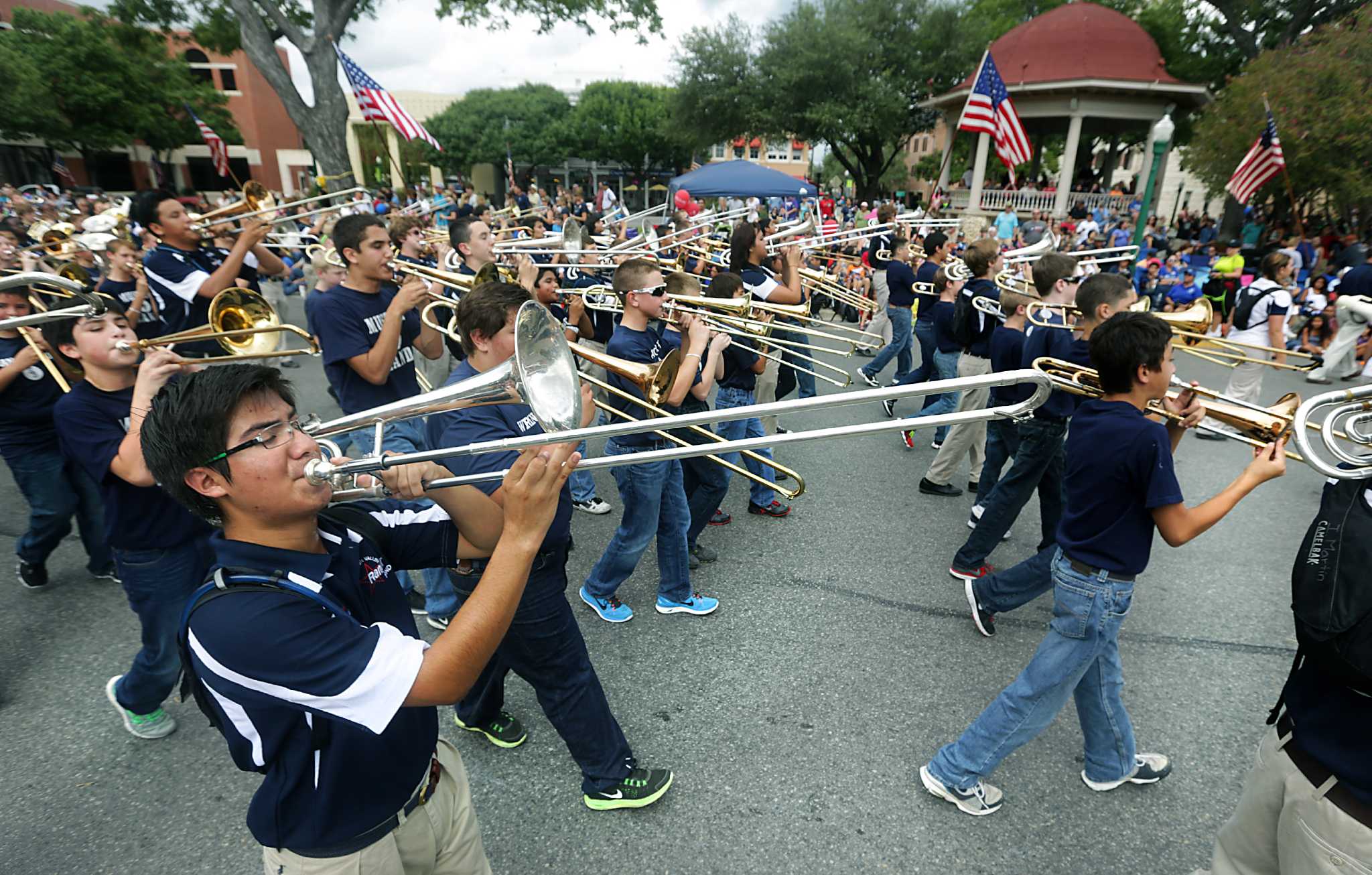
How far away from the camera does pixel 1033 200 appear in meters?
23.2

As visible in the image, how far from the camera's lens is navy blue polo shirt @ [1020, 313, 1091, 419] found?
367cm

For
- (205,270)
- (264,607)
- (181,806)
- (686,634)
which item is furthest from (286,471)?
(205,270)

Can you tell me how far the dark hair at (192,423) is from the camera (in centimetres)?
133

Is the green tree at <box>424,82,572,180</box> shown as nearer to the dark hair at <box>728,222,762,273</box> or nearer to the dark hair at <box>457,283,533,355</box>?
the dark hair at <box>728,222,762,273</box>

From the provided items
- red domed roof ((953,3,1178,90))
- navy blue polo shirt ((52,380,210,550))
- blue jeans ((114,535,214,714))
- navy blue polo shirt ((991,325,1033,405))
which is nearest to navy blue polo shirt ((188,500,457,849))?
navy blue polo shirt ((52,380,210,550))

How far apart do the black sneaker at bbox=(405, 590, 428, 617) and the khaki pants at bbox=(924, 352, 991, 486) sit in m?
3.84

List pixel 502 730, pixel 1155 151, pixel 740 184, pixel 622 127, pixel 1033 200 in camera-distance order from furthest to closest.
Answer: pixel 622 127 → pixel 1033 200 → pixel 740 184 → pixel 1155 151 → pixel 502 730

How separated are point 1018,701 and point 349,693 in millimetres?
2221

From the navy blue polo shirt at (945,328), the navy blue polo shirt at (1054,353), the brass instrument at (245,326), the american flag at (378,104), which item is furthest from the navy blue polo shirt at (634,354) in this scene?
the american flag at (378,104)

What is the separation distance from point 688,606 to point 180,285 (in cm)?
392

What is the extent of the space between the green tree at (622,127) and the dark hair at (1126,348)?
48463 mm

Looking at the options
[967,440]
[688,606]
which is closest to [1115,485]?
[688,606]

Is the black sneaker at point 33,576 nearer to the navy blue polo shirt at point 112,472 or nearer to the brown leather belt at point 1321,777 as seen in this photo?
the navy blue polo shirt at point 112,472

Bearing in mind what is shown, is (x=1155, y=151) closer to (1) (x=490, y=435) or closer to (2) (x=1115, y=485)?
(2) (x=1115, y=485)
